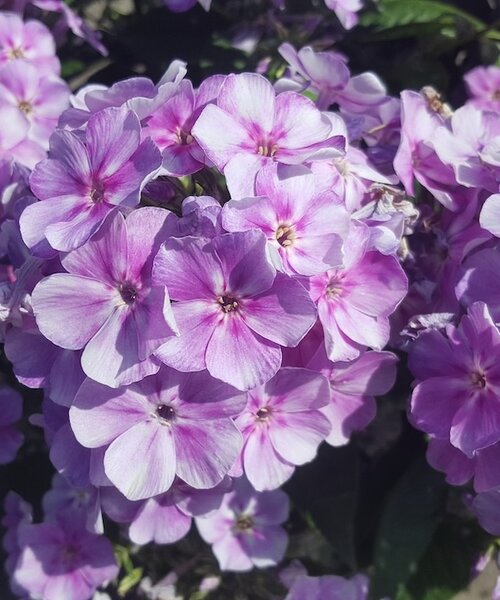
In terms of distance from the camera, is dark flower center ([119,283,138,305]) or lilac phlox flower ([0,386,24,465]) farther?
lilac phlox flower ([0,386,24,465])

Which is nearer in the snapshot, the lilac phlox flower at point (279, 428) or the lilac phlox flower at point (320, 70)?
the lilac phlox flower at point (279, 428)

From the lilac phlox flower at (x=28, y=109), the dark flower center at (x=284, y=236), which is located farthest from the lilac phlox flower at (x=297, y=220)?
the lilac phlox flower at (x=28, y=109)

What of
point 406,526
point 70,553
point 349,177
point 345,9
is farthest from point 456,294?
point 70,553

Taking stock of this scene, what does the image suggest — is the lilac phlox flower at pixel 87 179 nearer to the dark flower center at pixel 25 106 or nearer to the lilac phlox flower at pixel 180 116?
the lilac phlox flower at pixel 180 116

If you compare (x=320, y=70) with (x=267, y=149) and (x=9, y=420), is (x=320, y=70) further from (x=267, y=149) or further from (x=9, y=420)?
(x=9, y=420)

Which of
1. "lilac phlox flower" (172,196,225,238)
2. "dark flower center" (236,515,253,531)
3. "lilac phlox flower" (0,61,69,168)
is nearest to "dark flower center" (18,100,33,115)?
"lilac phlox flower" (0,61,69,168)

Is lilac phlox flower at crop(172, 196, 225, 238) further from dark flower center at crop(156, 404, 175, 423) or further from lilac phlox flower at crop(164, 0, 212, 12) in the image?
lilac phlox flower at crop(164, 0, 212, 12)
